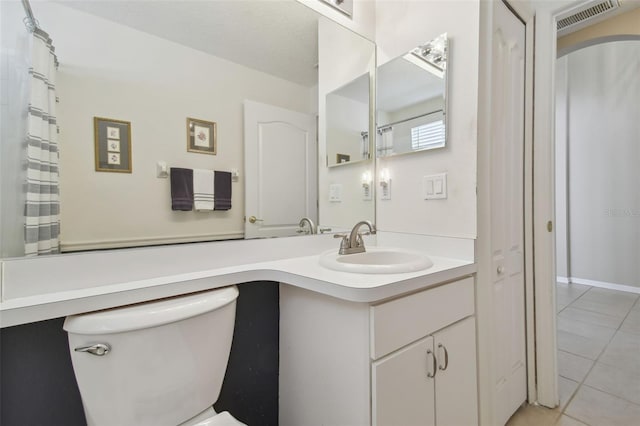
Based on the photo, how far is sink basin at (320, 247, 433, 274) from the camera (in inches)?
39.0

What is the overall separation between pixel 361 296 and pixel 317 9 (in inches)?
56.2

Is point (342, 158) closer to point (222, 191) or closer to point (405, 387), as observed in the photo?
point (222, 191)

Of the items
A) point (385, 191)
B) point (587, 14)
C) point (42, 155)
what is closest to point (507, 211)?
point (385, 191)

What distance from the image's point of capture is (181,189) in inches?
41.6

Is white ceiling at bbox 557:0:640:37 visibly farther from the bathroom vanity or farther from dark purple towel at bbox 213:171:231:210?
dark purple towel at bbox 213:171:231:210

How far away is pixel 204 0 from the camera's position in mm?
1130

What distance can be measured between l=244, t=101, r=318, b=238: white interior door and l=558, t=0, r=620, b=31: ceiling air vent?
60.3 inches

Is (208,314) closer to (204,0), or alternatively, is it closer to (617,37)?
(204,0)

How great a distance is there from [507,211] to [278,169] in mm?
1132

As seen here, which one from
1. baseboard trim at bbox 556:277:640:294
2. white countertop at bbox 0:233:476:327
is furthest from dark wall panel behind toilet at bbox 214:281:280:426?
baseboard trim at bbox 556:277:640:294

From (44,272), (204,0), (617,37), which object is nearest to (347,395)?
(44,272)

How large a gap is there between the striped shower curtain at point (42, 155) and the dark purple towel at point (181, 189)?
12.3 inches

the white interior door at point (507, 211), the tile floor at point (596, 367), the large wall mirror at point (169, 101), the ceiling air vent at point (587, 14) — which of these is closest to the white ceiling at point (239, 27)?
the large wall mirror at point (169, 101)

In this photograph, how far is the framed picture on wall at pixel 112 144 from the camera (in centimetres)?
90
